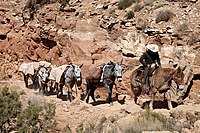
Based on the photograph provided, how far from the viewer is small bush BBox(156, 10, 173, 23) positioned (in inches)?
697

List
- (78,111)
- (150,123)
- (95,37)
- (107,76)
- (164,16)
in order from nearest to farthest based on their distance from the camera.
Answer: (150,123), (78,111), (107,76), (164,16), (95,37)

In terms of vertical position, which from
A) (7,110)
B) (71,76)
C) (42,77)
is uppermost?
(71,76)

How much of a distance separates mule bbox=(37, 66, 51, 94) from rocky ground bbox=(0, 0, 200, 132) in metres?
0.93

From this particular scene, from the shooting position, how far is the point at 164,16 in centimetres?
1773

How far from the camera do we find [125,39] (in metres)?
18.3

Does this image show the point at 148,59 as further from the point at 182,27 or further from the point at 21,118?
the point at 21,118

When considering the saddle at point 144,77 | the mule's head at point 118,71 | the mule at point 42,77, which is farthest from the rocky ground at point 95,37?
the mule's head at point 118,71

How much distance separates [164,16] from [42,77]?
724cm

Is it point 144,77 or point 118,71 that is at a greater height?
point 118,71

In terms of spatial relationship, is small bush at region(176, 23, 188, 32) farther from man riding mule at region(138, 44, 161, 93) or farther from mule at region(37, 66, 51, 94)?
mule at region(37, 66, 51, 94)

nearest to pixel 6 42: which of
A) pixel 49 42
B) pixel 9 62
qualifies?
pixel 9 62

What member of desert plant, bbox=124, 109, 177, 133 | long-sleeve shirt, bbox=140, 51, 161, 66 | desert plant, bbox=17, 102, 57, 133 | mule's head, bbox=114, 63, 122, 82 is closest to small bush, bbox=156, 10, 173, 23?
long-sleeve shirt, bbox=140, 51, 161, 66

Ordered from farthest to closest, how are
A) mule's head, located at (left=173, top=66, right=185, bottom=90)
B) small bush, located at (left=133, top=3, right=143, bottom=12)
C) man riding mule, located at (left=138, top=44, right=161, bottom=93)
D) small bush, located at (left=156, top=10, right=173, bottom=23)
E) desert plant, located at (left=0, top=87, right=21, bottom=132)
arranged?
small bush, located at (left=133, top=3, right=143, bottom=12)
small bush, located at (left=156, top=10, right=173, bottom=23)
man riding mule, located at (left=138, top=44, right=161, bottom=93)
mule's head, located at (left=173, top=66, right=185, bottom=90)
desert plant, located at (left=0, top=87, right=21, bottom=132)

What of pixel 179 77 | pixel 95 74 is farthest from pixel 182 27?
pixel 95 74
